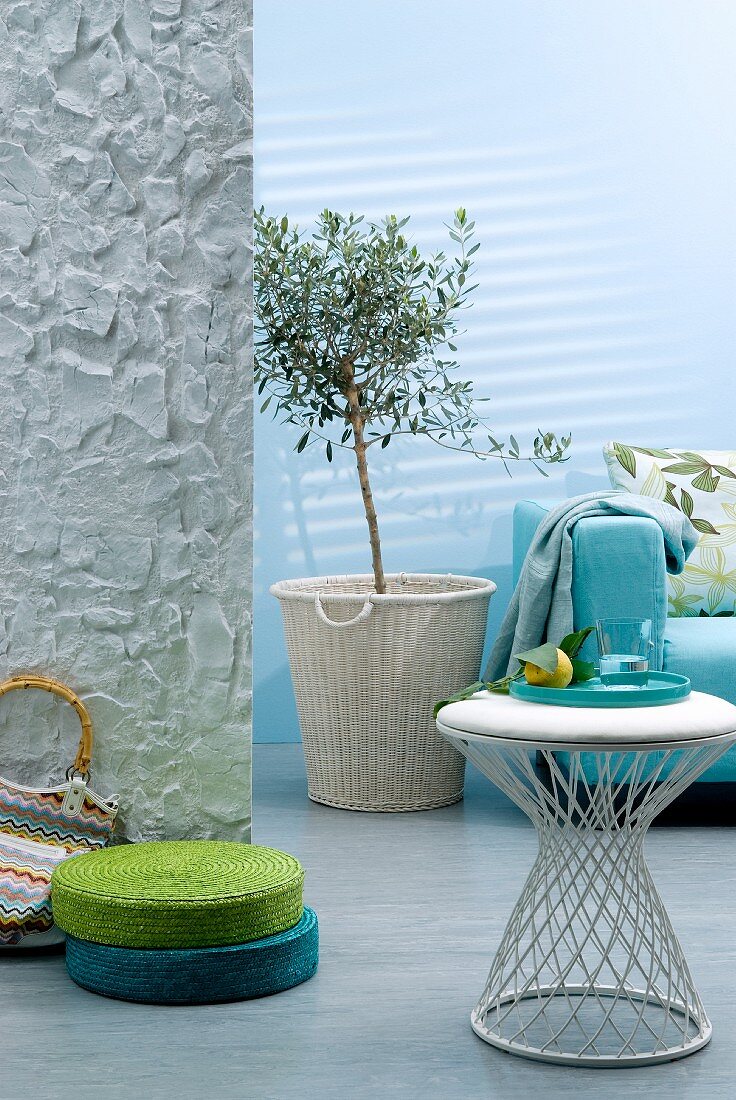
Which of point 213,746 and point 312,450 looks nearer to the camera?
point 213,746

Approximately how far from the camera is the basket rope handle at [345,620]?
2.79m

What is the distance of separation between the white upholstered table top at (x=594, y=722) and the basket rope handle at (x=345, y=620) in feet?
3.93

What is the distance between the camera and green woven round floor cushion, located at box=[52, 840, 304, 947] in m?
1.73

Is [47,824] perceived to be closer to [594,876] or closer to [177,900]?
[177,900]

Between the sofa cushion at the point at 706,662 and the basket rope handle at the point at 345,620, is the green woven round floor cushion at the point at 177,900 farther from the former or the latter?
the sofa cushion at the point at 706,662

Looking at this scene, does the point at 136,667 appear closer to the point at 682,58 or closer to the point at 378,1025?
the point at 378,1025

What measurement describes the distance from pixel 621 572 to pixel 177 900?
1.31 m

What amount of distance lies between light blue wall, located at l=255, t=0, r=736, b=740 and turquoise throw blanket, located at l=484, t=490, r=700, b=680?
3.09ft

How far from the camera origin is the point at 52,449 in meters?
2.06

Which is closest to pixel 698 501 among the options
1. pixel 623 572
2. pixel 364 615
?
pixel 623 572

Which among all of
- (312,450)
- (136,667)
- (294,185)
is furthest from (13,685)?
(294,185)

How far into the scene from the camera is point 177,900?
5.68 ft

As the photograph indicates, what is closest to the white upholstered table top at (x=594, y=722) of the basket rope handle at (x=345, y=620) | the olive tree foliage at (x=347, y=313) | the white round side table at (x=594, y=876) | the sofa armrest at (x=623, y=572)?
the white round side table at (x=594, y=876)

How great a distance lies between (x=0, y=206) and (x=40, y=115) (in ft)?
0.55
